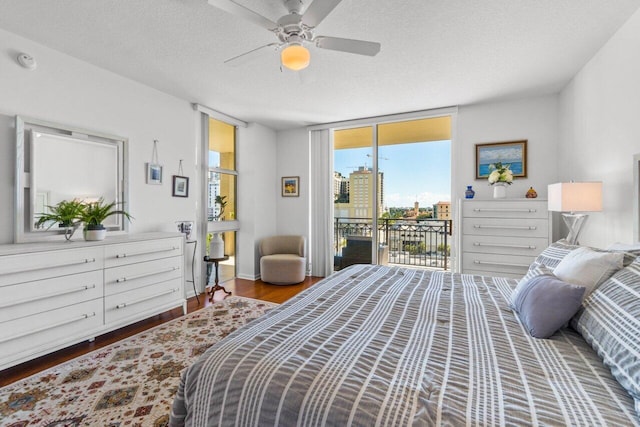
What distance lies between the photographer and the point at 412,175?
451 centimetres

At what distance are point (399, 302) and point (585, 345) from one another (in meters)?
0.77

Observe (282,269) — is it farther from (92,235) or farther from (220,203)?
(92,235)

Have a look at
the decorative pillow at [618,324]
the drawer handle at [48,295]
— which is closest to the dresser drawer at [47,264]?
the drawer handle at [48,295]

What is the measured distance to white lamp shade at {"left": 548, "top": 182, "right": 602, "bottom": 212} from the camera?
223cm

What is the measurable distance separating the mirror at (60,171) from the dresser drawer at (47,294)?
56 centimetres

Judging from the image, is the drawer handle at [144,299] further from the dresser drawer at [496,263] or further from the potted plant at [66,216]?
the dresser drawer at [496,263]

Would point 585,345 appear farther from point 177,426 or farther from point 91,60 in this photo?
point 91,60

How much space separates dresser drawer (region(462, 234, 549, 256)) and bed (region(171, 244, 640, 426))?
2.12 meters

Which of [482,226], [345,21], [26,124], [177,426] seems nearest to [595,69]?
[482,226]

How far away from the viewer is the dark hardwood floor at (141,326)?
2.08 m

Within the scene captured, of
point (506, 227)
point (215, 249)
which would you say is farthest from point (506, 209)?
point (215, 249)

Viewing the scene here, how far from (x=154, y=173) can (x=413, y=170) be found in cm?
354

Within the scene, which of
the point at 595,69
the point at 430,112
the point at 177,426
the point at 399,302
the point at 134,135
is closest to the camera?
the point at 177,426

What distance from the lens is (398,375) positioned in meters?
0.94
